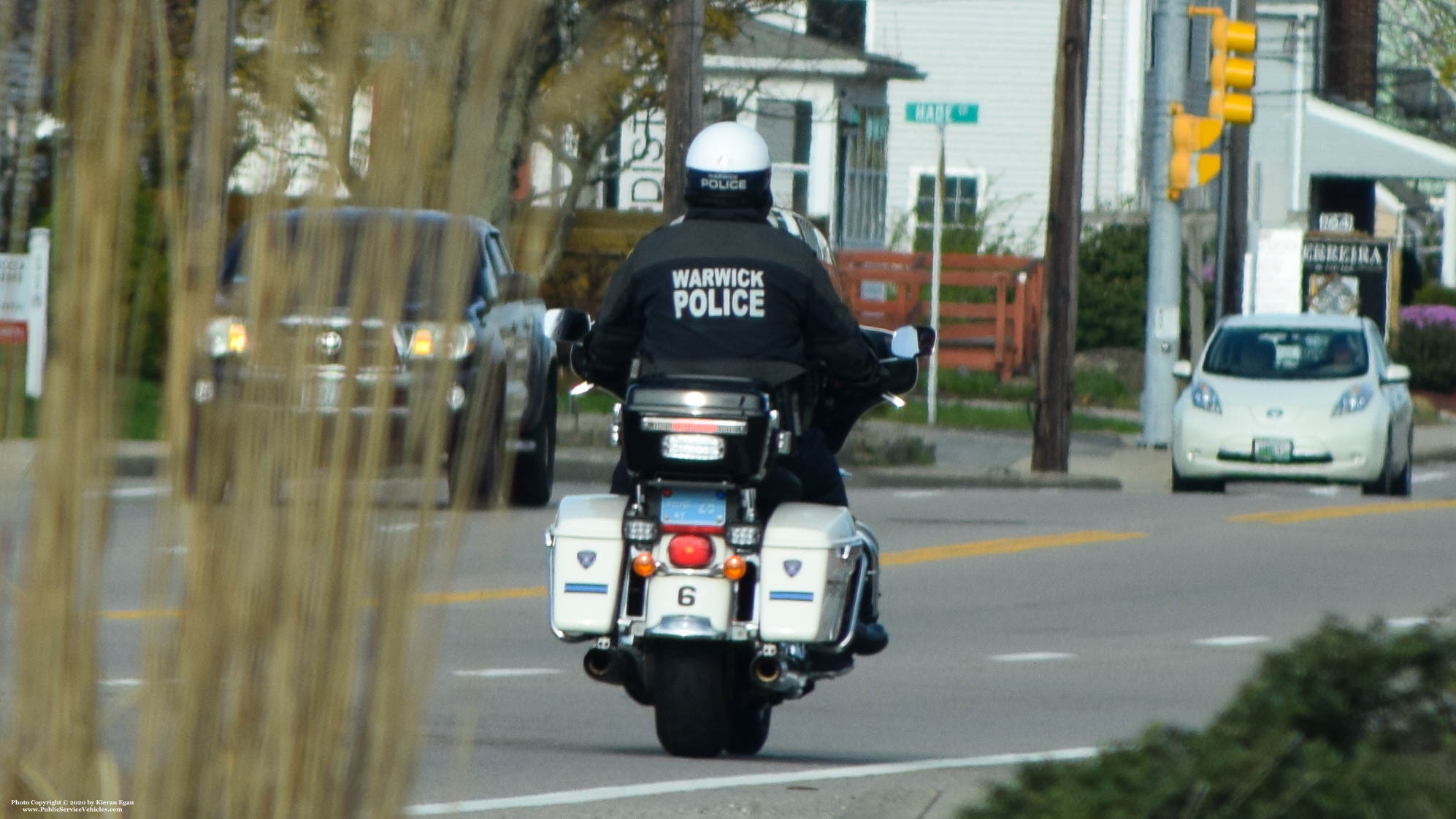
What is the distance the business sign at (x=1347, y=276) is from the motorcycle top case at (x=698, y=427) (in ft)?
88.2

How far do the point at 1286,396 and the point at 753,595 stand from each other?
1489 cm

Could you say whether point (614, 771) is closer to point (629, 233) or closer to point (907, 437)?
point (907, 437)

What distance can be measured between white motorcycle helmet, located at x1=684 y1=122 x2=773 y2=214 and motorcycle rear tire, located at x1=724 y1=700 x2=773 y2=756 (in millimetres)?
1447

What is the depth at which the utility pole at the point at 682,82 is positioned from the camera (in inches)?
709

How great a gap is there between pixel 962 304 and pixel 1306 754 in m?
29.7

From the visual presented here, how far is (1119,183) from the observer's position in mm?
42844

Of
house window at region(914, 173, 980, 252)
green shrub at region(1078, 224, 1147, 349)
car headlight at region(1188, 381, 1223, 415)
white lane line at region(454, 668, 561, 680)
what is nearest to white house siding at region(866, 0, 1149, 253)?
house window at region(914, 173, 980, 252)

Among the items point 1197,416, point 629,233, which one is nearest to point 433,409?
point 1197,416

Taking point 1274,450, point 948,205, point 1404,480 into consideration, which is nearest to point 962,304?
point 948,205

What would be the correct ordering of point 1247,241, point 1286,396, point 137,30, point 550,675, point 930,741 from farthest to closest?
point 1247,241
point 1286,396
point 550,675
point 930,741
point 137,30

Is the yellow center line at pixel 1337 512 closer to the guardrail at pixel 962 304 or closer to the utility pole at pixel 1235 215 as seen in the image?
the utility pole at pixel 1235 215

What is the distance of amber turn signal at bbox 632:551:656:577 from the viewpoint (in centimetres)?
676

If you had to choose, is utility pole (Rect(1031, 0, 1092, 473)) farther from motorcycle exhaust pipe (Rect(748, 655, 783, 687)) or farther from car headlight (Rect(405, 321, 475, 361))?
car headlight (Rect(405, 321, 475, 361))

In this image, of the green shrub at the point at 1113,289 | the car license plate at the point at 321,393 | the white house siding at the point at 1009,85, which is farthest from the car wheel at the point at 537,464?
the white house siding at the point at 1009,85
